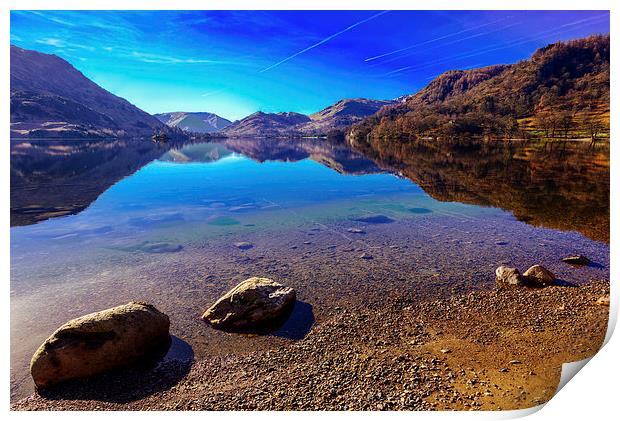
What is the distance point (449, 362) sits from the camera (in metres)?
8.28

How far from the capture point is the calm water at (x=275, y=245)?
12.0 meters

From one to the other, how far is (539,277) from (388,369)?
8.23m

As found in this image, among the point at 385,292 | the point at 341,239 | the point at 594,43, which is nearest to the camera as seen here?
the point at 385,292

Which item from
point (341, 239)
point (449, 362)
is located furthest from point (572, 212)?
point (449, 362)

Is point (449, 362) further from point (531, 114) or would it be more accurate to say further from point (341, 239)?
point (531, 114)

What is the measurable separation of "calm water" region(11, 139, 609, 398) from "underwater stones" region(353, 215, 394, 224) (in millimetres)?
74

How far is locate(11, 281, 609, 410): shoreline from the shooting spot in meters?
7.12

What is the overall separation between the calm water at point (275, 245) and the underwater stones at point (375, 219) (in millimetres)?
74

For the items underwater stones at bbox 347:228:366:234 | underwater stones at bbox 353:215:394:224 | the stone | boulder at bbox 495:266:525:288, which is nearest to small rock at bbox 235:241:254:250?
underwater stones at bbox 347:228:366:234

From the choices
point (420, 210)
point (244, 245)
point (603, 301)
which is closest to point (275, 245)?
point (244, 245)

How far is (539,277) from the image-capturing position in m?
12.7

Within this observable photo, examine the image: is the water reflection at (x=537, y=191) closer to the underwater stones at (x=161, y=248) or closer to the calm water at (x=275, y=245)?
the calm water at (x=275, y=245)

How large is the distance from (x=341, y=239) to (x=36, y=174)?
4894 centimetres

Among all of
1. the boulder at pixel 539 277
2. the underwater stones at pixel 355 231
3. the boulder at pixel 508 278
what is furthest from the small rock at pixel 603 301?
the underwater stones at pixel 355 231
